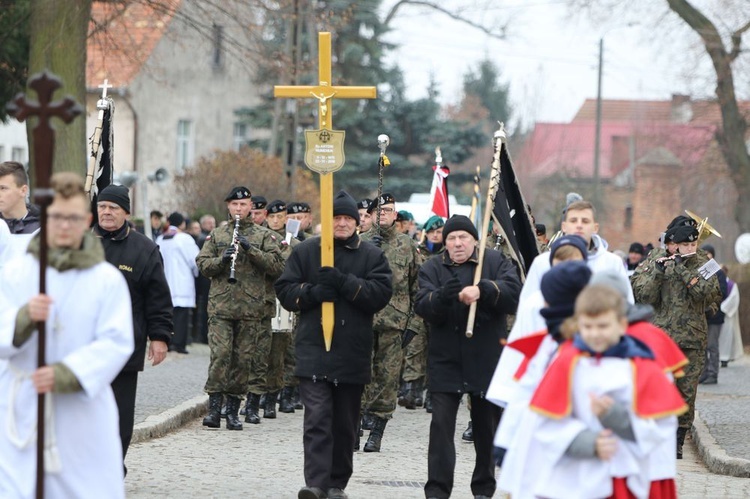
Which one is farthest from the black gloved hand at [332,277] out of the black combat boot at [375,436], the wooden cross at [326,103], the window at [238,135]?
the window at [238,135]

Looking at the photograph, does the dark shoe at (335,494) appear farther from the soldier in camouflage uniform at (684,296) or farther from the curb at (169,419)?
the soldier in camouflage uniform at (684,296)

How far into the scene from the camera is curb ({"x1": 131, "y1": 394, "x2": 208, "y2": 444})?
513 inches

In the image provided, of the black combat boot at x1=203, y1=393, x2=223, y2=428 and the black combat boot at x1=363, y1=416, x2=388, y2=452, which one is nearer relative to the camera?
the black combat boot at x1=363, y1=416, x2=388, y2=452

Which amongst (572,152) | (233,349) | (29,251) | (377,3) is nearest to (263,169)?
(377,3)

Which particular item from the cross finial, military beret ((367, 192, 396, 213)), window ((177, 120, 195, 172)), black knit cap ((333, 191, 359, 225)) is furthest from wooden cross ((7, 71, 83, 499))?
window ((177, 120, 195, 172))

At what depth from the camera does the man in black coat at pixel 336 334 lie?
1016 cm

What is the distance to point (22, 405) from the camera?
6.62 meters

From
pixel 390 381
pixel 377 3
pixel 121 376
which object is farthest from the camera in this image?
pixel 377 3

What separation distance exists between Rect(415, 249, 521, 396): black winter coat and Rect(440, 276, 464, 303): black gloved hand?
4 centimetres

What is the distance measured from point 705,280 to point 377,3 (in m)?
32.3

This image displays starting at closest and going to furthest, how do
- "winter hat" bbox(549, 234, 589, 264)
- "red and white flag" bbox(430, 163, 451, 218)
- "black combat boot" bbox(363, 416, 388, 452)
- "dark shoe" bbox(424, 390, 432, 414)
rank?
"winter hat" bbox(549, 234, 589, 264)
"black combat boot" bbox(363, 416, 388, 452)
"dark shoe" bbox(424, 390, 432, 414)
"red and white flag" bbox(430, 163, 451, 218)

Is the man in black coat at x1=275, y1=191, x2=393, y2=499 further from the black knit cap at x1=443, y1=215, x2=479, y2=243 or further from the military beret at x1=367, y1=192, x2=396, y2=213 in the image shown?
the military beret at x1=367, y1=192, x2=396, y2=213

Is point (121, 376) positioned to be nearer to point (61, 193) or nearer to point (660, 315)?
point (61, 193)

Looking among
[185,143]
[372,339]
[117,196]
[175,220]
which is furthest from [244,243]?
[185,143]
